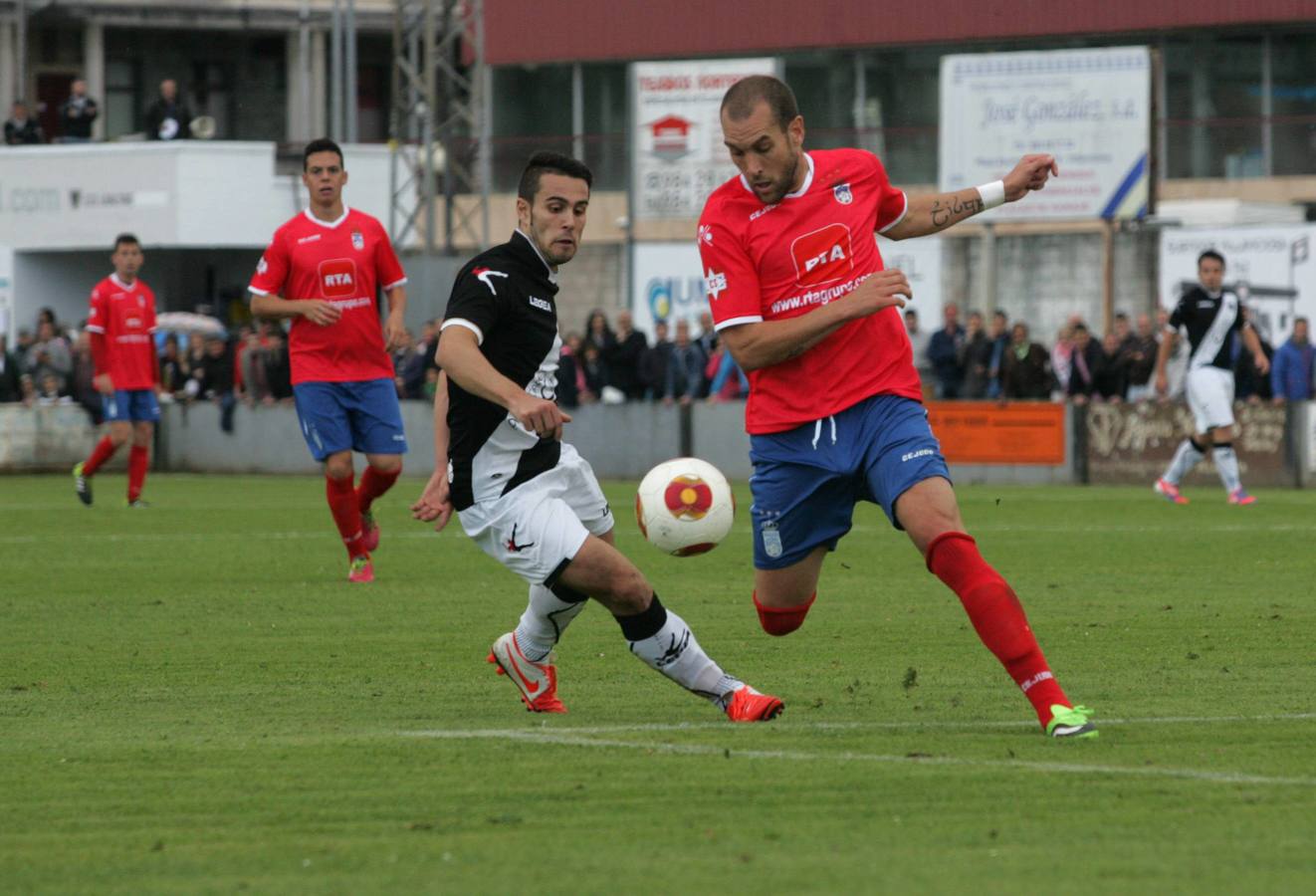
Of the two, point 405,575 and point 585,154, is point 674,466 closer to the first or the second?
point 405,575

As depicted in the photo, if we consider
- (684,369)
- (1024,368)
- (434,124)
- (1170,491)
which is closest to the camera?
(1170,491)

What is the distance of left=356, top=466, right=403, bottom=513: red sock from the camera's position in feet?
46.0

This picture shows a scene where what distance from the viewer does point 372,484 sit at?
1409cm

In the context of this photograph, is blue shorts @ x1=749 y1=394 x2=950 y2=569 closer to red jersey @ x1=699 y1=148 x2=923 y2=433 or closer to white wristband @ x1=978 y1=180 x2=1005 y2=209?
red jersey @ x1=699 y1=148 x2=923 y2=433

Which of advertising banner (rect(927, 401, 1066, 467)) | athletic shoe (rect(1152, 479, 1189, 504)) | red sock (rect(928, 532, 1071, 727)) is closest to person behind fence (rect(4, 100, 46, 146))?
advertising banner (rect(927, 401, 1066, 467))

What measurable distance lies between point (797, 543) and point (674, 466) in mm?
718

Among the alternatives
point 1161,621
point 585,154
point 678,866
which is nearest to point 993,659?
point 1161,621

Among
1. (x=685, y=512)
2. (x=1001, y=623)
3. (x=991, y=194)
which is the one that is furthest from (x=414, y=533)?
(x=1001, y=623)

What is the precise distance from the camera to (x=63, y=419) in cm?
3114

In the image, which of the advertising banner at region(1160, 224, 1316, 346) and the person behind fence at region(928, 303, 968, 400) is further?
the advertising banner at region(1160, 224, 1316, 346)

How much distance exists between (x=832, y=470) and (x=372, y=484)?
6799mm

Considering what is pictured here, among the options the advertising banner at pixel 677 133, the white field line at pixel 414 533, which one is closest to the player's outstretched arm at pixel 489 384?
the white field line at pixel 414 533

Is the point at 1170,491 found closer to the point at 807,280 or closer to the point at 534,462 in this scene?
the point at 807,280

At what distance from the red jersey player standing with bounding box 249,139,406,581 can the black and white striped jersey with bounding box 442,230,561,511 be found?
5.84 meters
